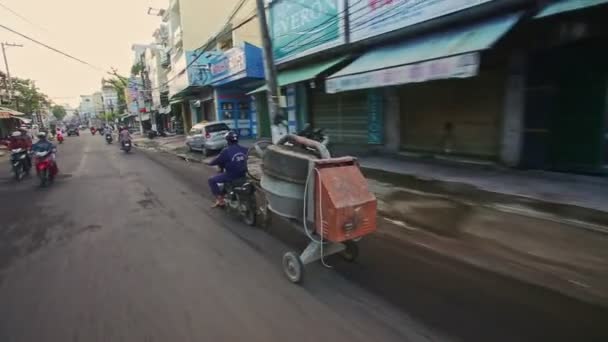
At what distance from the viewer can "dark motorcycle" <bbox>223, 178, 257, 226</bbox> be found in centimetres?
543

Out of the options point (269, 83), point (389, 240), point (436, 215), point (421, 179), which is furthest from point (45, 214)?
point (421, 179)

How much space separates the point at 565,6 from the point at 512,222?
3.64m

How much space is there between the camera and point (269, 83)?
9.16 m

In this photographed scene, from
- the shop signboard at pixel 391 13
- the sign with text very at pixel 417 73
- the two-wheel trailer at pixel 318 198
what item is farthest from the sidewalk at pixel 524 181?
the two-wheel trailer at pixel 318 198

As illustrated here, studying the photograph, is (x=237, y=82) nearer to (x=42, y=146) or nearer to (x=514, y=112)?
(x=42, y=146)

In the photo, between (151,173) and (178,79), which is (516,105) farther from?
(178,79)

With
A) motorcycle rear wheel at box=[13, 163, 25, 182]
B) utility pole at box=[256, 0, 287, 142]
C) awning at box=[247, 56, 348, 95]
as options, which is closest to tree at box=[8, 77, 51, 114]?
motorcycle rear wheel at box=[13, 163, 25, 182]

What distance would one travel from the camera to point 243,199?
555cm

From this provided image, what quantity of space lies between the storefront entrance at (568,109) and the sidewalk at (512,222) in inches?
19.0

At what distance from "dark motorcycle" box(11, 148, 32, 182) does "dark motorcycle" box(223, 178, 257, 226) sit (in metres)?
9.44

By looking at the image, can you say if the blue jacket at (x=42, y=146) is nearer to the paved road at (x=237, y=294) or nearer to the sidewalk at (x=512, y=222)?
the paved road at (x=237, y=294)

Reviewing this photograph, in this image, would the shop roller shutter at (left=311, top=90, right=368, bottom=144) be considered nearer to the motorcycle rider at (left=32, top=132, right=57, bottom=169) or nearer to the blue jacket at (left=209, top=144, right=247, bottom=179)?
the blue jacket at (left=209, top=144, right=247, bottom=179)

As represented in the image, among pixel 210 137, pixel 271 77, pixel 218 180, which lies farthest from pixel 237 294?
pixel 210 137

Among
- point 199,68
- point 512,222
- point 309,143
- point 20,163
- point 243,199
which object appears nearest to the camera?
point 309,143
